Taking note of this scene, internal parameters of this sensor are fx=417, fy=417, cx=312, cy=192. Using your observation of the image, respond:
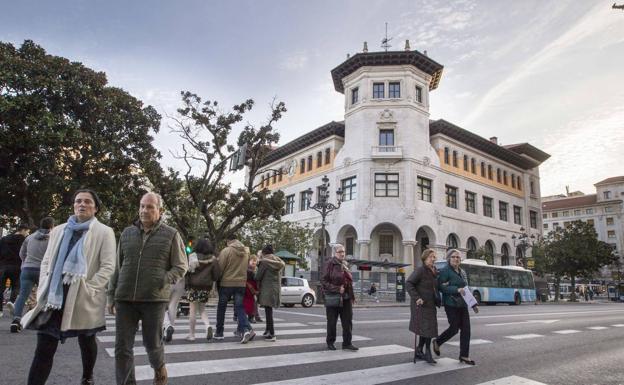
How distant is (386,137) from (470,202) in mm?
11899

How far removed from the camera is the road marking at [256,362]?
16.2ft

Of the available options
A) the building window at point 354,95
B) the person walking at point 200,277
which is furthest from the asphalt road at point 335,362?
the building window at point 354,95

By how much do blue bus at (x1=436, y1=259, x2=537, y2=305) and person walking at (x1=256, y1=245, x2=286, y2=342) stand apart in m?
19.5

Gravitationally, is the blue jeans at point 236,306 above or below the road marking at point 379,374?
above

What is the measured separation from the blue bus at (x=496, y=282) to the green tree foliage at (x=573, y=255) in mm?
12216

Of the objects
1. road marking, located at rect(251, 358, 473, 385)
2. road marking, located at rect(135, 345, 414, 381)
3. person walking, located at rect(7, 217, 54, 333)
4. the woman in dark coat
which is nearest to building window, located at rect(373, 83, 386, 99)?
the woman in dark coat

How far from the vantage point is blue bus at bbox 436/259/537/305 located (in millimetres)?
27102

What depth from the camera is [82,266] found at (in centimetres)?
355

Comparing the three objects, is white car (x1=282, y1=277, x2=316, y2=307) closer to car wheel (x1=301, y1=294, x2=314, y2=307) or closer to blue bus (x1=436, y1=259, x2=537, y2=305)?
car wheel (x1=301, y1=294, x2=314, y2=307)

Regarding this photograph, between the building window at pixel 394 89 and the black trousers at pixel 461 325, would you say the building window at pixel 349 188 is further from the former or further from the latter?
the black trousers at pixel 461 325

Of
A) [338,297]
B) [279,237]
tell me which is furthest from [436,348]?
[279,237]

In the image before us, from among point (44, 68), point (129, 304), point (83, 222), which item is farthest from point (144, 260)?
point (44, 68)

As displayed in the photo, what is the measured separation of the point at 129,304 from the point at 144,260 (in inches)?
16.0

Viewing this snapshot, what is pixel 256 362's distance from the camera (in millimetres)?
5594
